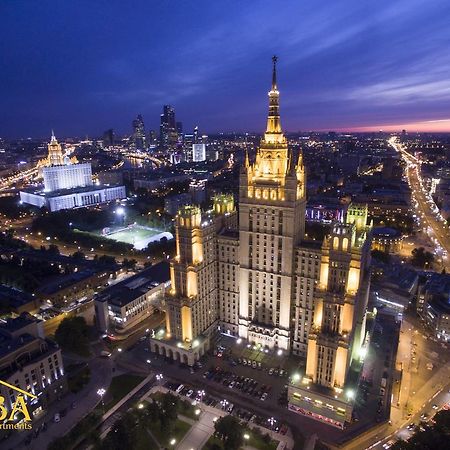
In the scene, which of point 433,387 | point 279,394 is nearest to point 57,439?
point 279,394

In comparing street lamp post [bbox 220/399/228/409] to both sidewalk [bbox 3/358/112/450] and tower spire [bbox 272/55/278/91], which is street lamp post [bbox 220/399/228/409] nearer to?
sidewalk [bbox 3/358/112/450]

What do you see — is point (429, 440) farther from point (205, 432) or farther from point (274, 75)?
point (274, 75)

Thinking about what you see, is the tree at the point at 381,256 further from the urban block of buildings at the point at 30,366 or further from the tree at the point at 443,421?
the urban block of buildings at the point at 30,366

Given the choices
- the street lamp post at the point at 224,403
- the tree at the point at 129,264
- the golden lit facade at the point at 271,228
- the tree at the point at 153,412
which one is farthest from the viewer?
the tree at the point at 129,264

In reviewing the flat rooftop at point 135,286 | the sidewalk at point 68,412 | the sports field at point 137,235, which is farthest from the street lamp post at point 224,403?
the sports field at point 137,235

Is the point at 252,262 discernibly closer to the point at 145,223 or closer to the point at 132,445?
the point at 132,445

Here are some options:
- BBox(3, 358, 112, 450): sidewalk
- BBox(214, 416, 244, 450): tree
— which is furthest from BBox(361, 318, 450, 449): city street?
BBox(3, 358, 112, 450): sidewalk

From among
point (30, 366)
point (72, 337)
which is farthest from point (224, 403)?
point (72, 337)
